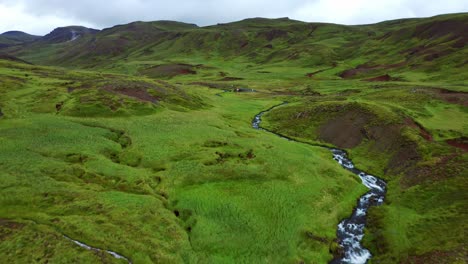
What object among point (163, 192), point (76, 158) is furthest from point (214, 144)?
point (76, 158)

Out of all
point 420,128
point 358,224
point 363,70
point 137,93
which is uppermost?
point 363,70

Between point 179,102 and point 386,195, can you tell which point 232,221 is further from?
point 179,102

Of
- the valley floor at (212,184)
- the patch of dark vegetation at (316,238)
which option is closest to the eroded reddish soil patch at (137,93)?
the valley floor at (212,184)

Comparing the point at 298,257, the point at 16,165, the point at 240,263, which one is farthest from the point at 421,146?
the point at 16,165

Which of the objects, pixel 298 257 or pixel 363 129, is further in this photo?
pixel 363 129

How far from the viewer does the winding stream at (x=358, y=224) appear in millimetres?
36531

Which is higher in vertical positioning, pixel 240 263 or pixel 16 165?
pixel 16 165

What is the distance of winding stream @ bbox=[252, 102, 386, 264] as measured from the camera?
36.5 meters

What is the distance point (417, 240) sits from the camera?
1508 inches

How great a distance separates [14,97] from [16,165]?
5398 cm

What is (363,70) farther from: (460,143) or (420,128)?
(460,143)

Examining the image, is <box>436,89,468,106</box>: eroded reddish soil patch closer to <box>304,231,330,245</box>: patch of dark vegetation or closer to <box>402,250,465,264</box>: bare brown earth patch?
<box>402,250,465,264</box>: bare brown earth patch

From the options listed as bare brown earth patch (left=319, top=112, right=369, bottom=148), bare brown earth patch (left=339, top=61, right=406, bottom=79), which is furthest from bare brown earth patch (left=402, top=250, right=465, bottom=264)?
bare brown earth patch (left=339, top=61, right=406, bottom=79)

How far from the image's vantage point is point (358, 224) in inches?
1694
